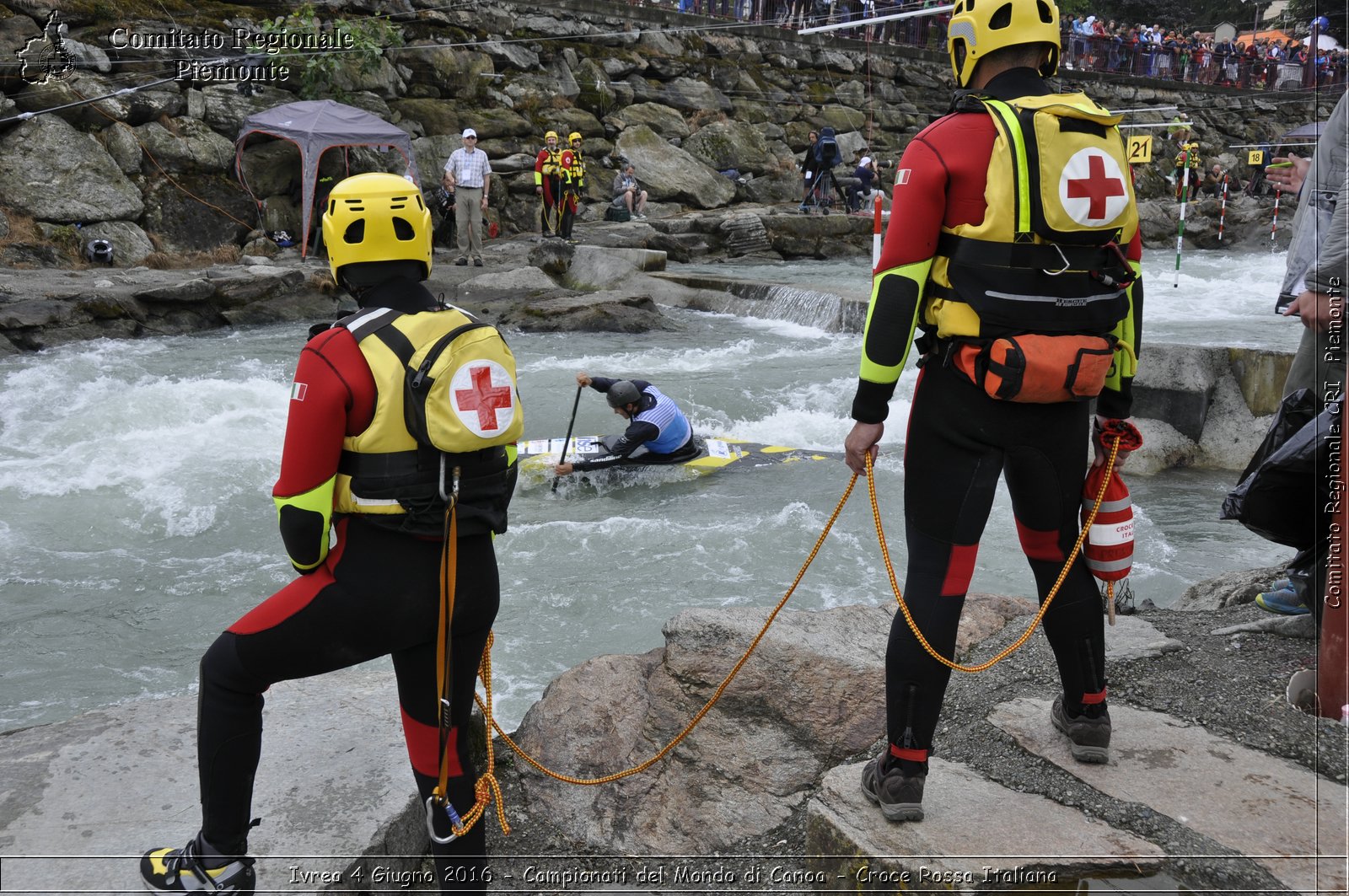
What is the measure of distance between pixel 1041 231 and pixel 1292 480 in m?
1.32

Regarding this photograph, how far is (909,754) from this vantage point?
2.26 meters

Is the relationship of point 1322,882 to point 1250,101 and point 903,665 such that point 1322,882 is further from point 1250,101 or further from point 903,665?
point 1250,101

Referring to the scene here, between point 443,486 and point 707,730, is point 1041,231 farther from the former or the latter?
point 707,730

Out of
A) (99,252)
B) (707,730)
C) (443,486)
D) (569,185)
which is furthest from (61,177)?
(443,486)

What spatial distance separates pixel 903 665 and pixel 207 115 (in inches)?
618

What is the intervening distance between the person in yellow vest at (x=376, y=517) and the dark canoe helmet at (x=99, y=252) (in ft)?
42.6

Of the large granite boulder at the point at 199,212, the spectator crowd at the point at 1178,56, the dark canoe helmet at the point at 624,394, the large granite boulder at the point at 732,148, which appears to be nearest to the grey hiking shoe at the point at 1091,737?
the dark canoe helmet at the point at 624,394

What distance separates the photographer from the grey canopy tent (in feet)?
48.0

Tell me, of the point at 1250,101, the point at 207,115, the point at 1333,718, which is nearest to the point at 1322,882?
the point at 1333,718

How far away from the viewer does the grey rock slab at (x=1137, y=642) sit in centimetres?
308

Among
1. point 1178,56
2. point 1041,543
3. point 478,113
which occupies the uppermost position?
point 1178,56

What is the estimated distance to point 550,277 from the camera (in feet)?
48.7

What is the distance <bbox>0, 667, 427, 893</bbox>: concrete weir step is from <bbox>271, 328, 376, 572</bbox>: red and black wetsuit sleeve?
0.78 metres

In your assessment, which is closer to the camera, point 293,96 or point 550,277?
point 550,277
